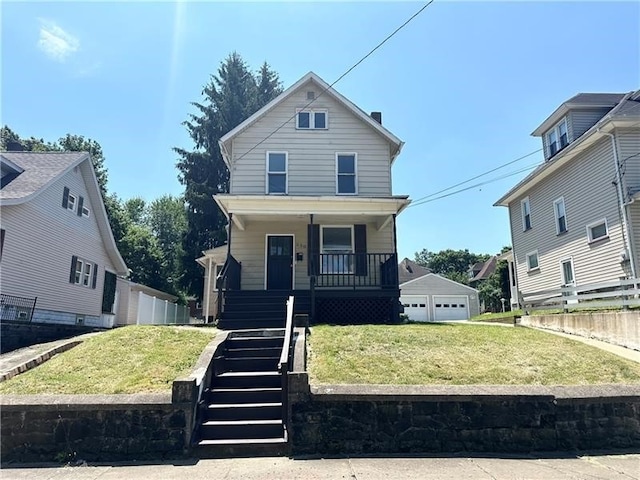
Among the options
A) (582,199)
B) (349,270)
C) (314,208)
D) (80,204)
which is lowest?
(349,270)

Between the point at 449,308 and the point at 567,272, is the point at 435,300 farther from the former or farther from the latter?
the point at 567,272

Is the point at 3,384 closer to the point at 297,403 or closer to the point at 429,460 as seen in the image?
the point at 297,403

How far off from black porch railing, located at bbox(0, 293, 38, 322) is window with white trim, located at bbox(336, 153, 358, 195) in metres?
10.8

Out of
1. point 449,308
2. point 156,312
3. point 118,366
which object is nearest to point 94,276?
point 156,312

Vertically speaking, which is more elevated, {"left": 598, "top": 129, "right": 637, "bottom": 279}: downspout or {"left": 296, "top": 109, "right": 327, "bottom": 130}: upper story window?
{"left": 296, "top": 109, "right": 327, "bottom": 130}: upper story window

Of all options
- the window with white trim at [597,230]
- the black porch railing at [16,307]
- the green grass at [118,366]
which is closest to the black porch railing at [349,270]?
the green grass at [118,366]

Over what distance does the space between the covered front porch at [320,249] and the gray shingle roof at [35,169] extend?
6451 mm

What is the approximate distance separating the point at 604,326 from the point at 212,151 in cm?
2864

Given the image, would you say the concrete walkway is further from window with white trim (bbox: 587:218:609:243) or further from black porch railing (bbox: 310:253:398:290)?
window with white trim (bbox: 587:218:609:243)

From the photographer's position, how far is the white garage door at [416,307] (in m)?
28.9

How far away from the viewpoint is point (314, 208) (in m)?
12.7

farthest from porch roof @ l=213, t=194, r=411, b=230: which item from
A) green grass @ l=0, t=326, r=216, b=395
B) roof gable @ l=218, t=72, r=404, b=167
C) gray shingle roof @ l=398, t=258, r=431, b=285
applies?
gray shingle roof @ l=398, t=258, r=431, b=285

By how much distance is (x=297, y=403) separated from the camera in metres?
5.59

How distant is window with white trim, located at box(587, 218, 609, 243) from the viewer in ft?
43.4
